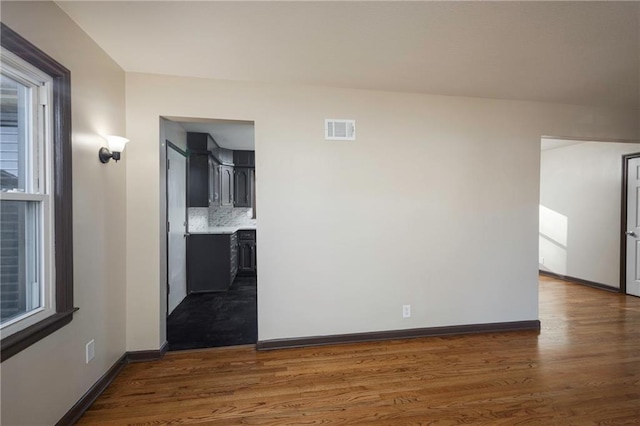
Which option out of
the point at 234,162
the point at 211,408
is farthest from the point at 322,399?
the point at 234,162

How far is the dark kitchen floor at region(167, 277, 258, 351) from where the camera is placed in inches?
116

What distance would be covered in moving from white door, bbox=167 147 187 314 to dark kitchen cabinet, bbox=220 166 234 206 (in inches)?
40.0

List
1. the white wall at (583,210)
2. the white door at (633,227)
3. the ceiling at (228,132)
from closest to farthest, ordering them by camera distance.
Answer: the ceiling at (228,132) < the white door at (633,227) < the white wall at (583,210)

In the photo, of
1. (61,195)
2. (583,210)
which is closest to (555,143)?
(583,210)

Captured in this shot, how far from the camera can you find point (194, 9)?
1727mm

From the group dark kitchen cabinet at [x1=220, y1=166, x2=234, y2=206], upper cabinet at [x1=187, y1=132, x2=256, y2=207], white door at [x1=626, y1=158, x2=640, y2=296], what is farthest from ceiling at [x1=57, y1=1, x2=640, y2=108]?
dark kitchen cabinet at [x1=220, y1=166, x2=234, y2=206]

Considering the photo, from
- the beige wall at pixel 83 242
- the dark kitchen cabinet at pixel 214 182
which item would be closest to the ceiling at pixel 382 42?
the beige wall at pixel 83 242

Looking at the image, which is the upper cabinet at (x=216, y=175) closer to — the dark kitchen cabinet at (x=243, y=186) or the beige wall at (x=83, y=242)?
the dark kitchen cabinet at (x=243, y=186)

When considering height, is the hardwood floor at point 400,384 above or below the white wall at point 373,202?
below

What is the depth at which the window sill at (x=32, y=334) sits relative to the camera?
51.8 inches

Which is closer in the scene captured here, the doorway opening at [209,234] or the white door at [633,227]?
the doorway opening at [209,234]

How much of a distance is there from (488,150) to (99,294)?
12.9 feet

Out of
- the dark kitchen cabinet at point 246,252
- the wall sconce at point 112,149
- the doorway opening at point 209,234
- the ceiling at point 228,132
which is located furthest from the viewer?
the dark kitchen cabinet at point 246,252

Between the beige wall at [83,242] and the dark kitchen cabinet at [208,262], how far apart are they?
202cm
